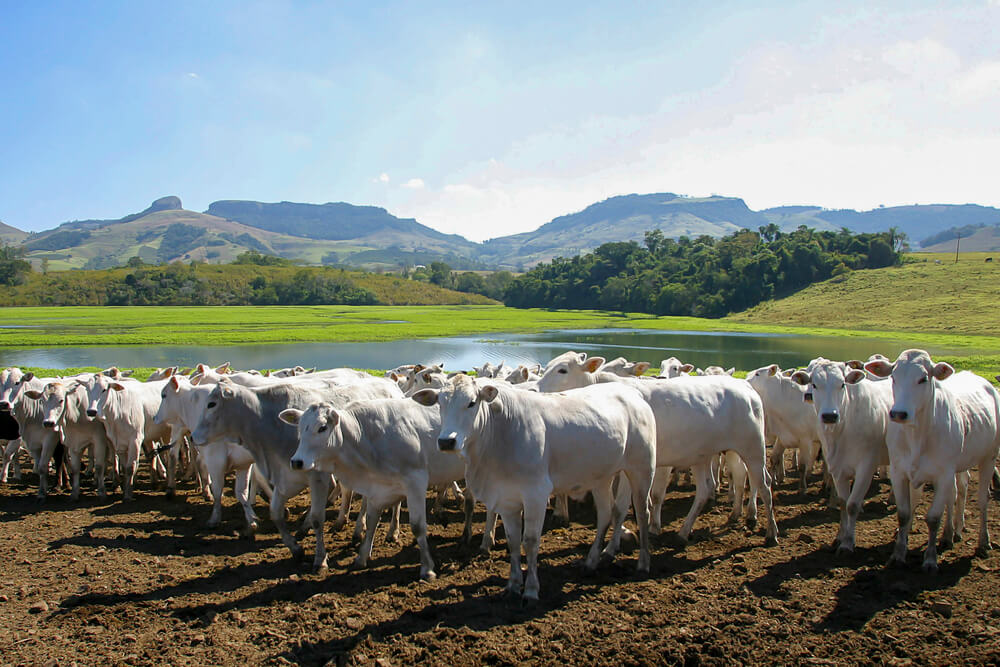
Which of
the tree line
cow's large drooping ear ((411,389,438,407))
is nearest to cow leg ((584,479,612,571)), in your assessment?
cow's large drooping ear ((411,389,438,407))

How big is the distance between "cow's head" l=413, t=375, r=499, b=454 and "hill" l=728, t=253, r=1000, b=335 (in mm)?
57962

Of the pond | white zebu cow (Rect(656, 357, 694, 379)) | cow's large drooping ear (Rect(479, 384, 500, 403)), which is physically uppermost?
cow's large drooping ear (Rect(479, 384, 500, 403))

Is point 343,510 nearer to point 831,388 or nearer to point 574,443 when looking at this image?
point 574,443

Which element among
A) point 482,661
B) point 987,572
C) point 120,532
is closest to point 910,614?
point 987,572

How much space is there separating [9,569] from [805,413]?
11115mm

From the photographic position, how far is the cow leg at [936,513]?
23.4 feet

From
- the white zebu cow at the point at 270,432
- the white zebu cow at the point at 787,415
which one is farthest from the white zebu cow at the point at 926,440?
the white zebu cow at the point at 270,432

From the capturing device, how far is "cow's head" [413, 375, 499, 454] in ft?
20.0

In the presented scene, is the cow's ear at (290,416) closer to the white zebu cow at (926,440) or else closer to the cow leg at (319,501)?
the cow leg at (319,501)

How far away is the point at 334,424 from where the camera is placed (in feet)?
24.0

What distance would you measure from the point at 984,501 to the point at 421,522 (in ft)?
21.9

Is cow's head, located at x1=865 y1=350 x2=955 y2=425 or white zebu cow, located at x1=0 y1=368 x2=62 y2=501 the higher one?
cow's head, located at x1=865 y1=350 x2=955 y2=425

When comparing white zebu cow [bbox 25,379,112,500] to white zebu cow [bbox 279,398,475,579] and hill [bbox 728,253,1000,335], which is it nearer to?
white zebu cow [bbox 279,398,475,579]

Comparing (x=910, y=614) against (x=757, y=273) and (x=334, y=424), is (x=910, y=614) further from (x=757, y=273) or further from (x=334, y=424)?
(x=757, y=273)
